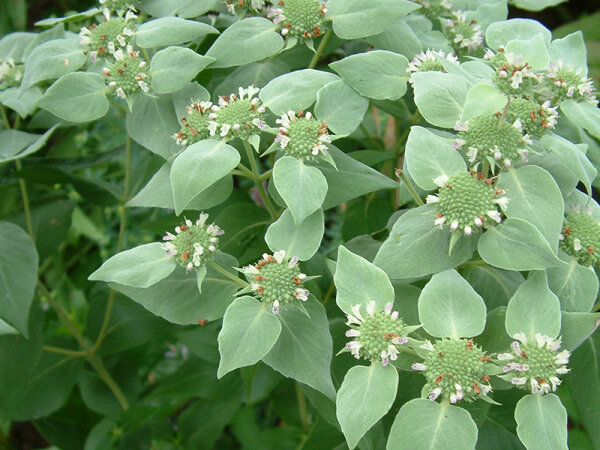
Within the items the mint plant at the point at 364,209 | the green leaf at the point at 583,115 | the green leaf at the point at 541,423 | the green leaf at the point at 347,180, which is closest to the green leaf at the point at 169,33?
the mint plant at the point at 364,209

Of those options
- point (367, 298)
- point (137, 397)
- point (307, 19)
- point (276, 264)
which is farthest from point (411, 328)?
point (137, 397)

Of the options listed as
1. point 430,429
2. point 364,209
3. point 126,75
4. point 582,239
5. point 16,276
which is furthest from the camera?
point 364,209

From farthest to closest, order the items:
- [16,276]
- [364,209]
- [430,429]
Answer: [364,209] < [16,276] < [430,429]

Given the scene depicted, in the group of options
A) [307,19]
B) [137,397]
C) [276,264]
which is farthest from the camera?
[137,397]

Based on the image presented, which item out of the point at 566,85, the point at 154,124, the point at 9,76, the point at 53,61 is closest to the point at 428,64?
the point at 566,85


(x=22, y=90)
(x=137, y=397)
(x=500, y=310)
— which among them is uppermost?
(x=22, y=90)

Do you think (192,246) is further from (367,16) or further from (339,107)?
(367,16)

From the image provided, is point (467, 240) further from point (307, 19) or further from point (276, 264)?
point (307, 19)

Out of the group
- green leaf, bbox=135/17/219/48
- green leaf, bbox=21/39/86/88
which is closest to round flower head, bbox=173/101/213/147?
green leaf, bbox=135/17/219/48
